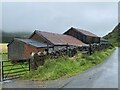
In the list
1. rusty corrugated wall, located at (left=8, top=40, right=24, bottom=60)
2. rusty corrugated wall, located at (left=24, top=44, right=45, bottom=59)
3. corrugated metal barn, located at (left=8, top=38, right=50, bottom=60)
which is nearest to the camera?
rusty corrugated wall, located at (left=24, top=44, right=45, bottom=59)

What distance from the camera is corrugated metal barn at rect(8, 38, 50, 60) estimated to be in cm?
3653

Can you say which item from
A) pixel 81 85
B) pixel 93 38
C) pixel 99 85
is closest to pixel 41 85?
pixel 81 85

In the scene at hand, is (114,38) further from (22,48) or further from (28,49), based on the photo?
(28,49)

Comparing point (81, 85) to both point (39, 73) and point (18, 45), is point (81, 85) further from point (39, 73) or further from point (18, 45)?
point (18, 45)

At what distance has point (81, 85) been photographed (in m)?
12.0

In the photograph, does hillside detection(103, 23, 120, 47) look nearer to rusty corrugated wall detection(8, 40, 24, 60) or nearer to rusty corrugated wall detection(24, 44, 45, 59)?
rusty corrugated wall detection(8, 40, 24, 60)

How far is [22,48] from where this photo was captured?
38.2 meters

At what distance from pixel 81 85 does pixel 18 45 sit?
28208mm

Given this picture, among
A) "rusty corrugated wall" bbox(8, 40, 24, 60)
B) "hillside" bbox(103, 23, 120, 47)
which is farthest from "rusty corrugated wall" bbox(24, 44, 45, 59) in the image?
"hillside" bbox(103, 23, 120, 47)

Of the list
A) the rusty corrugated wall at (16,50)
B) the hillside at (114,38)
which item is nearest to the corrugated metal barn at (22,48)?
the rusty corrugated wall at (16,50)

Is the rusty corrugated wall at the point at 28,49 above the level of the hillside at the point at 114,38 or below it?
below

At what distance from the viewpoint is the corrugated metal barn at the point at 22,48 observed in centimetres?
3653

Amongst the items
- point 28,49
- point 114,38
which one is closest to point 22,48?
point 28,49

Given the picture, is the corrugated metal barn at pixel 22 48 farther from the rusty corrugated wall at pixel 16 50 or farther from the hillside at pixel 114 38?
the hillside at pixel 114 38
